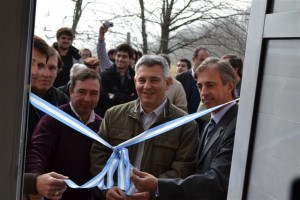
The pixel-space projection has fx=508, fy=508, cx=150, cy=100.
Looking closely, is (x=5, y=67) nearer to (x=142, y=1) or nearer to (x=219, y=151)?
(x=219, y=151)

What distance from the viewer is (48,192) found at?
89.0 inches

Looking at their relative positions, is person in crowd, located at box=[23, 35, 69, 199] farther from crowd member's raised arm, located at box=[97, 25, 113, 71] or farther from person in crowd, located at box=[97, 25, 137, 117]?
crowd member's raised arm, located at box=[97, 25, 113, 71]

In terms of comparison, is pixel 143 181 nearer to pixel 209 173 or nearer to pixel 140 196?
pixel 140 196

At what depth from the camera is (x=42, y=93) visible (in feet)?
9.28

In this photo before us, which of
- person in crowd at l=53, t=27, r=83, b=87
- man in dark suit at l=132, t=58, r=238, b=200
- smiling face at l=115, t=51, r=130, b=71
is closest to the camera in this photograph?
man in dark suit at l=132, t=58, r=238, b=200

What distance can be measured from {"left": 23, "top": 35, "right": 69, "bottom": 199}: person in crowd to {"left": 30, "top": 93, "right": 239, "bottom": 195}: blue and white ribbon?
0.36 ft

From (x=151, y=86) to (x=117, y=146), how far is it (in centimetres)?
35

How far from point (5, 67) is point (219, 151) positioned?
4.24 feet

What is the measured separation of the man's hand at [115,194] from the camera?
2389 mm

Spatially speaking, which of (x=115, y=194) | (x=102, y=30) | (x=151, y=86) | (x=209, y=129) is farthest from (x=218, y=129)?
(x=102, y=30)

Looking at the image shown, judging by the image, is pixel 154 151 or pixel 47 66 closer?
pixel 154 151

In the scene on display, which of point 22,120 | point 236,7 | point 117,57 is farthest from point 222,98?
point 236,7

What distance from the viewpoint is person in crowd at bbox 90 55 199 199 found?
7.89 feet

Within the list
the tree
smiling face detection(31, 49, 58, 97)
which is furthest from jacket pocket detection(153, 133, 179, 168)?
the tree
